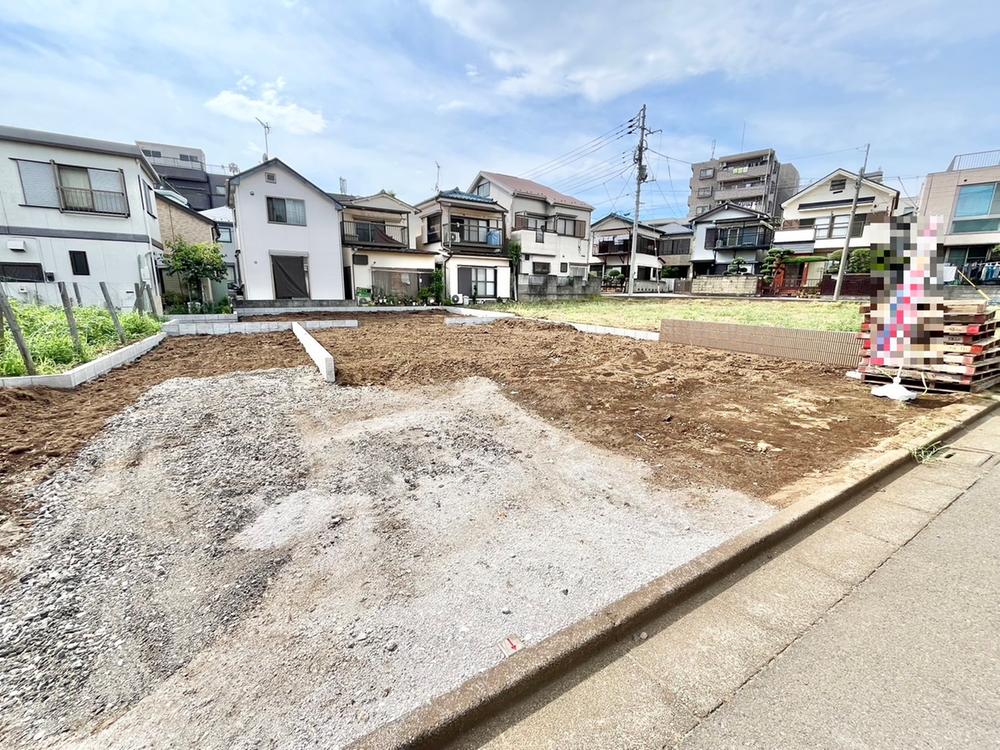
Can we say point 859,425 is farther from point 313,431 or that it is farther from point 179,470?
point 179,470

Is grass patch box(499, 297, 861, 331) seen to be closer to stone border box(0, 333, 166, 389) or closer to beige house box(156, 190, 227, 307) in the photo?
stone border box(0, 333, 166, 389)

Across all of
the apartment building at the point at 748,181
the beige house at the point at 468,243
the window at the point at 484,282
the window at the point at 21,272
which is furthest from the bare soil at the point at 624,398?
the apartment building at the point at 748,181

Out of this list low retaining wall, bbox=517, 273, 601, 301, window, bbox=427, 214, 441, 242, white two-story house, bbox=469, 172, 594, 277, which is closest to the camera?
window, bbox=427, 214, 441, 242

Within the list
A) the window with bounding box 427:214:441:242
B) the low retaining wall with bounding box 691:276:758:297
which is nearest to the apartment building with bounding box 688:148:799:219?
the low retaining wall with bounding box 691:276:758:297

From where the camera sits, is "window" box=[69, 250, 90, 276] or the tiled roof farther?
the tiled roof

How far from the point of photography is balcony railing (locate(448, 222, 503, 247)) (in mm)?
21614

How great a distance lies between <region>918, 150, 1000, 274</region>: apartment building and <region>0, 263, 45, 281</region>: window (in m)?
37.6

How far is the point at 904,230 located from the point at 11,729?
764 centimetres

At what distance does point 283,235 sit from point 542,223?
565 inches

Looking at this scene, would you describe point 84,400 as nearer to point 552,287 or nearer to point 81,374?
point 81,374

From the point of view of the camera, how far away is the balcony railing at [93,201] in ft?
43.1

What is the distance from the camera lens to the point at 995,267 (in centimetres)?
2002

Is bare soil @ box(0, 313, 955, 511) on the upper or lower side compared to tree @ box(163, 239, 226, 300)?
lower

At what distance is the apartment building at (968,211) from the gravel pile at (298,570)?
29.2 metres
